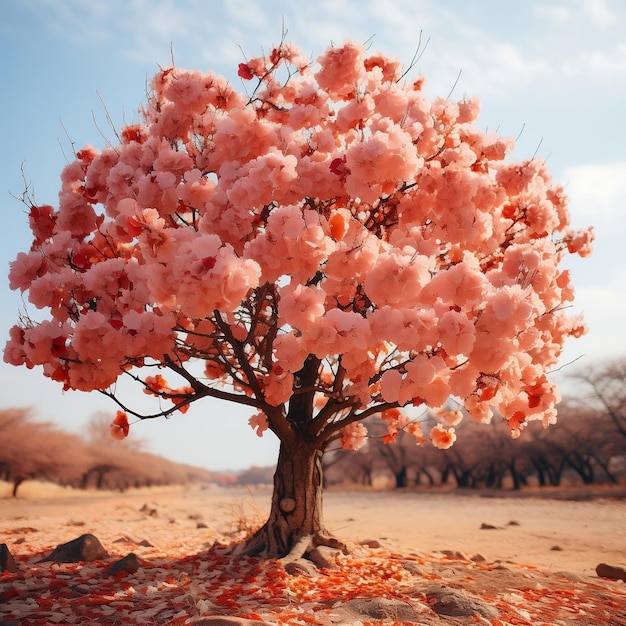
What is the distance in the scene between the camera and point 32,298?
14.3 feet

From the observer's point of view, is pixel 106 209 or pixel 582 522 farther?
pixel 582 522

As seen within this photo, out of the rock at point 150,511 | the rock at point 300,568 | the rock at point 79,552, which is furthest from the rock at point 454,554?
the rock at point 150,511

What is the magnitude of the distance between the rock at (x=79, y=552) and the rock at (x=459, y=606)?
390 cm

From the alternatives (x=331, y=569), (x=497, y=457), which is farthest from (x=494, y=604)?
(x=497, y=457)

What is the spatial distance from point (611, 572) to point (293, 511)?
3783mm

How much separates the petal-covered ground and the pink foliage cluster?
1.57 m

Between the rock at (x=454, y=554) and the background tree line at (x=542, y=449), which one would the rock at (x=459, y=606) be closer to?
the rock at (x=454, y=554)

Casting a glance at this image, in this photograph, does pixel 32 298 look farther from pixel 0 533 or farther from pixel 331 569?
pixel 0 533

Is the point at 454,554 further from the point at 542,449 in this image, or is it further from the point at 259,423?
the point at 542,449

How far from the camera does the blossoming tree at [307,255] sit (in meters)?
3.51

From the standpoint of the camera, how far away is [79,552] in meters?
5.92

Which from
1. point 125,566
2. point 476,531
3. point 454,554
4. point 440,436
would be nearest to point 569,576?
point 454,554

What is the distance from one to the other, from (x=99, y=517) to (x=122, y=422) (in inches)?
308

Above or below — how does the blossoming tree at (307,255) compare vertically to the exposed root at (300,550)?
above
